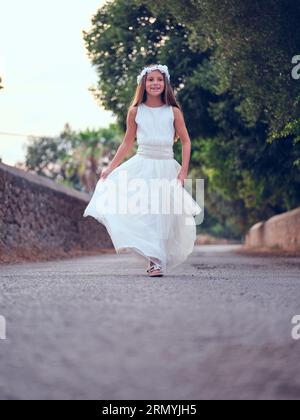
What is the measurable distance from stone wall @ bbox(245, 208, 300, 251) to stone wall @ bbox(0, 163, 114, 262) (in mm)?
6749

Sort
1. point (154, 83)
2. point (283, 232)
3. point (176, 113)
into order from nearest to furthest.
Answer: point (154, 83), point (176, 113), point (283, 232)

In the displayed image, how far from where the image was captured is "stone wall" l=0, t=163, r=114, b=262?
50.6ft

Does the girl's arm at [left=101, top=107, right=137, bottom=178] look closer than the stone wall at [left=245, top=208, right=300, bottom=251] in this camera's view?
Yes

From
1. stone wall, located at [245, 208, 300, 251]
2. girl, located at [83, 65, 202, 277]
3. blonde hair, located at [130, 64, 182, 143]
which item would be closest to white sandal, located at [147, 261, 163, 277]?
girl, located at [83, 65, 202, 277]

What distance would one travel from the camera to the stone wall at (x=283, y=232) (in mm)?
25531

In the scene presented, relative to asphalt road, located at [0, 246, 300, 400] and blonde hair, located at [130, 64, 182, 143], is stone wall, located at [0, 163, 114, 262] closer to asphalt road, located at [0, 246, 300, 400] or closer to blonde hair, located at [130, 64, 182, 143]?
blonde hair, located at [130, 64, 182, 143]

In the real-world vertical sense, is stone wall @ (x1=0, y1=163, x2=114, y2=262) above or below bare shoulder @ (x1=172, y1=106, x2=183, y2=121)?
below

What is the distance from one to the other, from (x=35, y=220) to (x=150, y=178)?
960 cm

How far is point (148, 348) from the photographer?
147 inches

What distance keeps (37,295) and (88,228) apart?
65.9 ft

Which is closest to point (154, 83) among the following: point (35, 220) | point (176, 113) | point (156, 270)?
point (176, 113)

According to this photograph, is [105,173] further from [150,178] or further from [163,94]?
[163,94]

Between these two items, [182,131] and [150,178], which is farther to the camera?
[182,131]

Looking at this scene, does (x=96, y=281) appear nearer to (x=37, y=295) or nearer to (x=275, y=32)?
(x=37, y=295)
